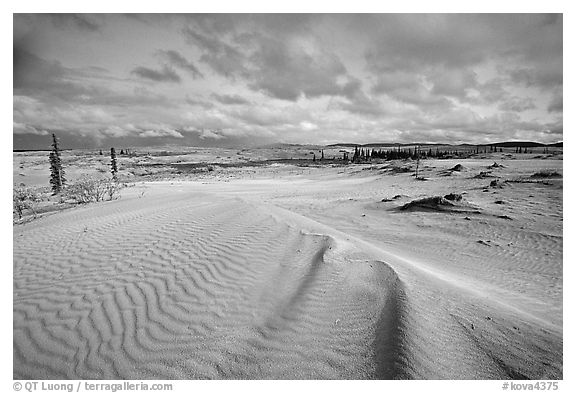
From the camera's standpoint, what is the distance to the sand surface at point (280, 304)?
304 cm

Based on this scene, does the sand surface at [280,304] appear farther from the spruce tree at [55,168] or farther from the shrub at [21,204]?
the spruce tree at [55,168]

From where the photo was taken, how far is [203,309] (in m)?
4.02

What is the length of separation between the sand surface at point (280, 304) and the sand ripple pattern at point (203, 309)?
0.02m

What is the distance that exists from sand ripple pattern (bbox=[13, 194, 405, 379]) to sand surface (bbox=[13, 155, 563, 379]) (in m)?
0.02

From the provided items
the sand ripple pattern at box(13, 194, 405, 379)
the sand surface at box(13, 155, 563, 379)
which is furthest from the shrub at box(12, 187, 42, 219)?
the sand ripple pattern at box(13, 194, 405, 379)

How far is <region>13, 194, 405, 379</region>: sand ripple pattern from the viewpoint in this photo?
3.06 m

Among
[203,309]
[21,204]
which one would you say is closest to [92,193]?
[21,204]

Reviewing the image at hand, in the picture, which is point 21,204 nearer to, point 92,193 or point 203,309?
point 92,193

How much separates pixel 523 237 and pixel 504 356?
21.9 ft

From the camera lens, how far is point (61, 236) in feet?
25.3


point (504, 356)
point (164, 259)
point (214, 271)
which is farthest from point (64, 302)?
point (504, 356)

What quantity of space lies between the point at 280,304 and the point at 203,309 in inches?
44.2

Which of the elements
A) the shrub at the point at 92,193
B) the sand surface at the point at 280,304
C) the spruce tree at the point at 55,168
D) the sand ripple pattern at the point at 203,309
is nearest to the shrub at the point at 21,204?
the shrub at the point at 92,193

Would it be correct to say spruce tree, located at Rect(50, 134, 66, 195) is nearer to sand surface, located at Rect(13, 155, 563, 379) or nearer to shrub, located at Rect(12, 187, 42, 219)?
shrub, located at Rect(12, 187, 42, 219)
